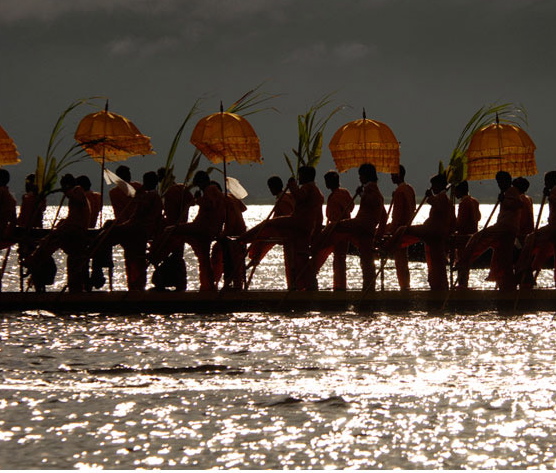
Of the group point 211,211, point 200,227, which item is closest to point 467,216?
point 211,211

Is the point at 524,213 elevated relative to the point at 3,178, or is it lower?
lower

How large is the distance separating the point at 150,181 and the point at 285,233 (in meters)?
2.23

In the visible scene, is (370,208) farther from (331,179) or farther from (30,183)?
(30,183)

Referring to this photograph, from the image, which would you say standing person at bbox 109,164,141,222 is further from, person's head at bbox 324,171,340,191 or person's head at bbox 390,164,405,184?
person's head at bbox 390,164,405,184

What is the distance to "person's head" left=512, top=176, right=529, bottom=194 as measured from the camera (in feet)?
60.5

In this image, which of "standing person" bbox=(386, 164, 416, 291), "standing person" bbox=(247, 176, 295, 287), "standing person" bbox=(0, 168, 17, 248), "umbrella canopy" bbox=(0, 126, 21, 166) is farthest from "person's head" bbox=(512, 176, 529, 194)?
"umbrella canopy" bbox=(0, 126, 21, 166)

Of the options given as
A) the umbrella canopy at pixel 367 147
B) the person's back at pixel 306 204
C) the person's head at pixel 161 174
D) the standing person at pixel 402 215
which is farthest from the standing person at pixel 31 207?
the standing person at pixel 402 215

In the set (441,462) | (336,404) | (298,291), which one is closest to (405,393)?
(336,404)

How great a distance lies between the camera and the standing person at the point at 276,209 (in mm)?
18438

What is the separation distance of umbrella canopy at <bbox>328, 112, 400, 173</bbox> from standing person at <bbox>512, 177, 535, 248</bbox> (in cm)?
219

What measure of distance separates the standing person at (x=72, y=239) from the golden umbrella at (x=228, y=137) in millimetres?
2108

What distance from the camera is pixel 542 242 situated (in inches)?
699

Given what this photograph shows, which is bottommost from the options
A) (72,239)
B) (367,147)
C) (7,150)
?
(72,239)

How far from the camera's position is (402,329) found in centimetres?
1516
